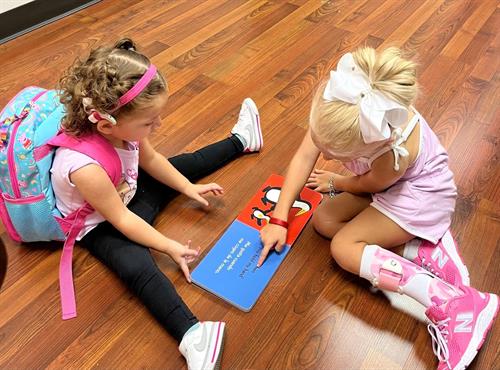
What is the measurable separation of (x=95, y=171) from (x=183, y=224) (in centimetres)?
32

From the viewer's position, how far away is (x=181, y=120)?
4.67 feet

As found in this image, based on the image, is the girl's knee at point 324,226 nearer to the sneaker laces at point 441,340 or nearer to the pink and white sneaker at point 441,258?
the pink and white sneaker at point 441,258

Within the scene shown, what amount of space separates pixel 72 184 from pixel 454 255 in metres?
0.84

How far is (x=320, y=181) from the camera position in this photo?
4.00 feet

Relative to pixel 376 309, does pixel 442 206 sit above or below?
above

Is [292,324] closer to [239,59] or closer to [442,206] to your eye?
[442,206]

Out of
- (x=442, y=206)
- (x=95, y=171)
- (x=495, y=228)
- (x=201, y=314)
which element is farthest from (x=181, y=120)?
(x=495, y=228)

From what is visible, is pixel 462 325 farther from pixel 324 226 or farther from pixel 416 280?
pixel 324 226

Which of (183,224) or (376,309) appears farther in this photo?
(183,224)

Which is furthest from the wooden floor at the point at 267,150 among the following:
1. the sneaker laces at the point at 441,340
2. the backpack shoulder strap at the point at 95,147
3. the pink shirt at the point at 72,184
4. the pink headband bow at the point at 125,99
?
the pink headband bow at the point at 125,99

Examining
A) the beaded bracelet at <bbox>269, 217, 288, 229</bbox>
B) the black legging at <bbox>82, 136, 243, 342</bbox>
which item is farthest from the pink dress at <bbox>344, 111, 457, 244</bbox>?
the black legging at <bbox>82, 136, 243, 342</bbox>

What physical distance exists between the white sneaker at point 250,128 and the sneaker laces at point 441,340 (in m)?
0.68

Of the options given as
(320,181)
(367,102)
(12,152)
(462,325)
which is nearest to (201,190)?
(320,181)

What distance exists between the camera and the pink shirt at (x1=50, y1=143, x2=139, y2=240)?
2.91ft
